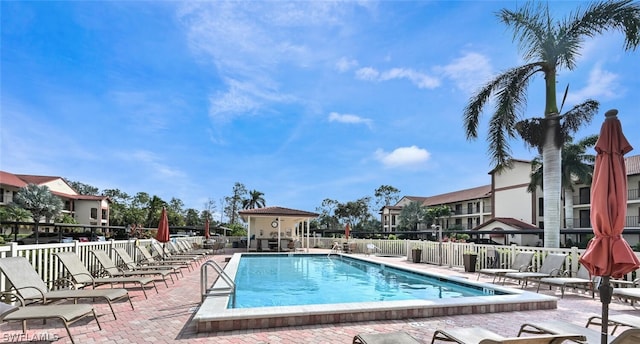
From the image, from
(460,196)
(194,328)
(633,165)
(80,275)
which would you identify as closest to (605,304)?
(194,328)

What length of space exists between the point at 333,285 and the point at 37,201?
Result: 112ft

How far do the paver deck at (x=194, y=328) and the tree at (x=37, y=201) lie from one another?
1352 inches

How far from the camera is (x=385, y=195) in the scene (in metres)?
62.9

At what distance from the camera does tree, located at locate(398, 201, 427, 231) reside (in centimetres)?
4691

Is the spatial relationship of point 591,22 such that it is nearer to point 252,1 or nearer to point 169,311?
point 252,1

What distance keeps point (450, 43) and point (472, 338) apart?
12.4m

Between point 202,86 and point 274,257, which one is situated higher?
point 202,86

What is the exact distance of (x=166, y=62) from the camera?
14258 mm

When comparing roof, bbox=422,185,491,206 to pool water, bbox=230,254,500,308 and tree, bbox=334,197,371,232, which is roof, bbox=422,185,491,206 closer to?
tree, bbox=334,197,371,232

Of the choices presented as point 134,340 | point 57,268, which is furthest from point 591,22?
point 57,268

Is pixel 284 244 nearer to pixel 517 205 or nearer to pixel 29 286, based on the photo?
pixel 29 286

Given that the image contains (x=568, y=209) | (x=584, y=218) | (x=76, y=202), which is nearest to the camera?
(x=568, y=209)

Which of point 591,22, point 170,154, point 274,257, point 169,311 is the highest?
point 591,22

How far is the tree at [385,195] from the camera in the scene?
2469 inches
